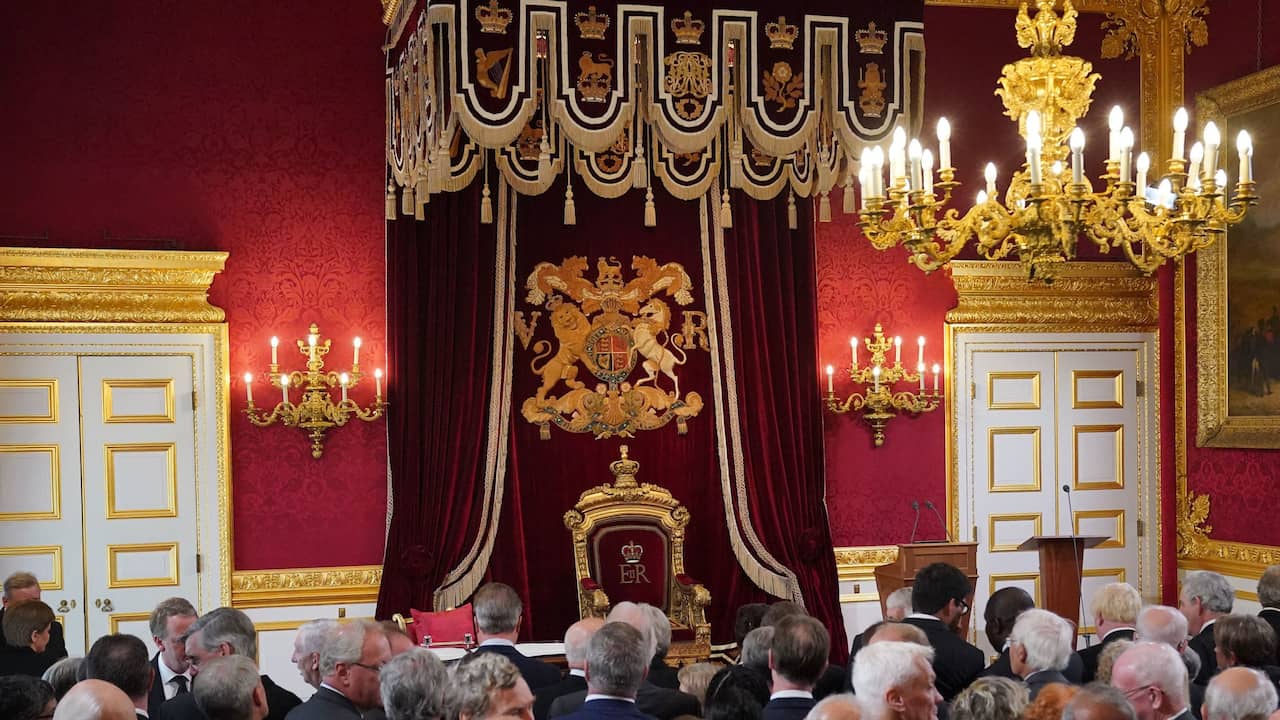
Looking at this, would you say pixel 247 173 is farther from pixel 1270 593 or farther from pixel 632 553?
pixel 1270 593

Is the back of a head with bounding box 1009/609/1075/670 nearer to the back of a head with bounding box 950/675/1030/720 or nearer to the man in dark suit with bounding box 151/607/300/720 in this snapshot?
the back of a head with bounding box 950/675/1030/720

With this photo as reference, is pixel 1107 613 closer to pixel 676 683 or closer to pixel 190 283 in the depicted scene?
pixel 676 683

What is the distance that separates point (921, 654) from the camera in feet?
12.4

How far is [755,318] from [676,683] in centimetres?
480

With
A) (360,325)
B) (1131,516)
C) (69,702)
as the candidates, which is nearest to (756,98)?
(360,325)

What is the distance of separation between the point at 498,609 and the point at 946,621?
1.88 m

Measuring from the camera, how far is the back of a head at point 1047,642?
4801mm

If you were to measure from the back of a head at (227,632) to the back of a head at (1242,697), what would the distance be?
3.37 m

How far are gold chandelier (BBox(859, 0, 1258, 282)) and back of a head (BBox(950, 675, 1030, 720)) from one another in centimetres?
270

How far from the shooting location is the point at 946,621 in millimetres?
5625

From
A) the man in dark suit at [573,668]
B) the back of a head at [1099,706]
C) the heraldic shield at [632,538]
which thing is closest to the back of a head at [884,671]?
the back of a head at [1099,706]

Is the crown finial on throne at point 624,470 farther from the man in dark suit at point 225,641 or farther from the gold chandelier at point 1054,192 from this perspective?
the man in dark suit at point 225,641

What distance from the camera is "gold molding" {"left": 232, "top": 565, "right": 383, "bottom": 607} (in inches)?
362

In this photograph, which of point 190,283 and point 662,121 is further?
point 190,283
